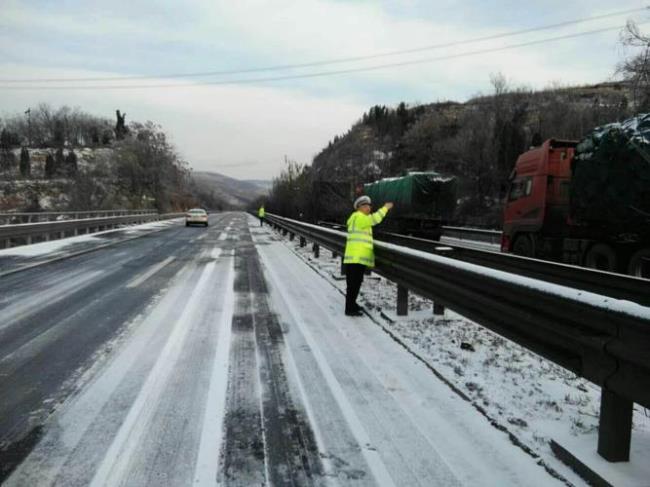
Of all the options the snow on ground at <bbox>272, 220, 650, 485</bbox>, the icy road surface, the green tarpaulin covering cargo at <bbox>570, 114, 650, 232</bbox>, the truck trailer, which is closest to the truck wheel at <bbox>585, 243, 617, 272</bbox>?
the truck trailer

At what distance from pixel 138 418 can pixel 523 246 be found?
13.1 m

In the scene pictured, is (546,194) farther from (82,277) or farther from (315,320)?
(82,277)

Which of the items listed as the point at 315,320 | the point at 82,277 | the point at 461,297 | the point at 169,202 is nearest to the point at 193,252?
the point at 82,277

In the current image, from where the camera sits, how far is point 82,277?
10305 millimetres

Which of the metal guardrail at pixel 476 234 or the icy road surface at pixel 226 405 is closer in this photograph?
the icy road surface at pixel 226 405

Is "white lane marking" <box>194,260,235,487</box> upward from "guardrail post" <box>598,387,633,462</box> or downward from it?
downward

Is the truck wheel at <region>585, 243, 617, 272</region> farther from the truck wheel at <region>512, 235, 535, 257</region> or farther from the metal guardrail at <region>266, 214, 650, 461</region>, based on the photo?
the metal guardrail at <region>266, 214, 650, 461</region>

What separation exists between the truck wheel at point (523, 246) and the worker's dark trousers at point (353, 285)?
804 centimetres

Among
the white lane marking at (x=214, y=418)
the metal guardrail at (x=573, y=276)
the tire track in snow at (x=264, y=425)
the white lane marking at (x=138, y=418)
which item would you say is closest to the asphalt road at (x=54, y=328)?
the white lane marking at (x=138, y=418)

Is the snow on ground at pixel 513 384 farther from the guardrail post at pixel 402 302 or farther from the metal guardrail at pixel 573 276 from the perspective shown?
the metal guardrail at pixel 573 276

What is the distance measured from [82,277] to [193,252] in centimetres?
632

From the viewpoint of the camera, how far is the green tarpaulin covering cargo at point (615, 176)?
9781 millimetres

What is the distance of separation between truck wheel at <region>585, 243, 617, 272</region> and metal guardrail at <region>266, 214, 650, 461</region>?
748 cm

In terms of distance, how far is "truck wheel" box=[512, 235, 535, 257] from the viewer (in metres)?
14.1
